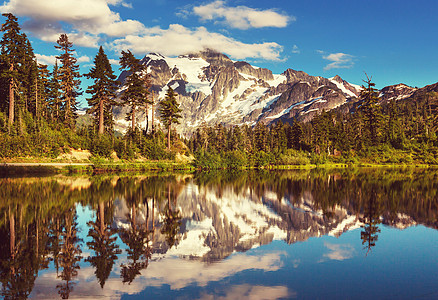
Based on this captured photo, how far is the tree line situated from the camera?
47.6 meters

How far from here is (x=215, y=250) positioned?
11.3 meters

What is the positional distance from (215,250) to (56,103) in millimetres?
60561

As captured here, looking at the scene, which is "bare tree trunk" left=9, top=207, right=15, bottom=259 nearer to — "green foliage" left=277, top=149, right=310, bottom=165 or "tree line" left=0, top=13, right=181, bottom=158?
"tree line" left=0, top=13, right=181, bottom=158

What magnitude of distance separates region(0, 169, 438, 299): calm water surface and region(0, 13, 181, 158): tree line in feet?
102

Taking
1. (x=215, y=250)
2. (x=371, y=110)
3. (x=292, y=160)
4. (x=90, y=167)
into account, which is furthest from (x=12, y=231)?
(x=371, y=110)

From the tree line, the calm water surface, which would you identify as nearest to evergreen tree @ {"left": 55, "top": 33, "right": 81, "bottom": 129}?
the tree line

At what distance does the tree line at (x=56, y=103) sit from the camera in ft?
156

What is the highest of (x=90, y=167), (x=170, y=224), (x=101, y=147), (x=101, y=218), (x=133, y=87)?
(x=133, y=87)

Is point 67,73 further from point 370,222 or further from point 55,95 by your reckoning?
point 370,222

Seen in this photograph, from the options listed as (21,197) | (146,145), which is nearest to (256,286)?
(21,197)

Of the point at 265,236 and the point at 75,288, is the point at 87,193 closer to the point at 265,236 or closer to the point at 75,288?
the point at 265,236

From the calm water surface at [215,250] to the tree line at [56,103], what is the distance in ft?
102

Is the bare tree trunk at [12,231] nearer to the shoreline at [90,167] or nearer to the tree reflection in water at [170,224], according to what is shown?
the tree reflection in water at [170,224]

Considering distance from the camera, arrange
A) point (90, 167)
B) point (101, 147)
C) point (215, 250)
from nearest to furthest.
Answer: point (215, 250) < point (90, 167) < point (101, 147)
